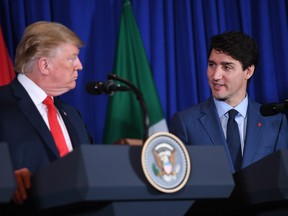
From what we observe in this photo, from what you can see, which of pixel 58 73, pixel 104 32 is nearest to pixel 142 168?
pixel 58 73

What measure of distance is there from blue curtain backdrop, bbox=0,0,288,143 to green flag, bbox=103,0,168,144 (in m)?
0.10

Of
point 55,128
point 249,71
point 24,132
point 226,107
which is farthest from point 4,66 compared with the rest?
point 249,71

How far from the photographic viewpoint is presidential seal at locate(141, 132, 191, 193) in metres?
1.83

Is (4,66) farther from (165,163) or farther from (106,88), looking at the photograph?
(165,163)

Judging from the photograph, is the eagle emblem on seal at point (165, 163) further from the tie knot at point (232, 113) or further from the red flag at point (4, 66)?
the red flag at point (4, 66)

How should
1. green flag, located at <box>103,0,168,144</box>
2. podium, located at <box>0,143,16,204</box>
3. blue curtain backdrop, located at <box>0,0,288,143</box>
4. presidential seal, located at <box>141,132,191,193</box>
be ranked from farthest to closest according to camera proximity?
blue curtain backdrop, located at <box>0,0,288,143</box>
green flag, located at <box>103,0,168,144</box>
presidential seal, located at <box>141,132,191,193</box>
podium, located at <box>0,143,16,204</box>

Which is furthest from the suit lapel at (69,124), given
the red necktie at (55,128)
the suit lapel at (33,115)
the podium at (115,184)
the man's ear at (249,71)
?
the man's ear at (249,71)

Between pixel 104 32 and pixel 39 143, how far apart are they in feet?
5.12

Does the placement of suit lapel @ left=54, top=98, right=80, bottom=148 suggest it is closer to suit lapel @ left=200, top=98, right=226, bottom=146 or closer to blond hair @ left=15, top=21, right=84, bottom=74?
blond hair @ left=15, top=21, right=84, bottom=74

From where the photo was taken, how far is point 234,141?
10.8 ft

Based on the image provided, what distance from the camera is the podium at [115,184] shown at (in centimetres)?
176

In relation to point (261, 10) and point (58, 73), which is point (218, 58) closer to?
point (261, 10)

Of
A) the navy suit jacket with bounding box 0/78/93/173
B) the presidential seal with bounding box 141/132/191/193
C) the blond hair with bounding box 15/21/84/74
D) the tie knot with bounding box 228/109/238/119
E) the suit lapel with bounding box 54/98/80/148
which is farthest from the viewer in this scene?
the tie knot with bounding box 228/109/238/119

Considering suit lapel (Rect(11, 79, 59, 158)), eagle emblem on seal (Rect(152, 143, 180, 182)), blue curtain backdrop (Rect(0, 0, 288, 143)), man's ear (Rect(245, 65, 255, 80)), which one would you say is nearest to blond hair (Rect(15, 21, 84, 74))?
suit lapel (Rect(11, 79, 59, 158))
